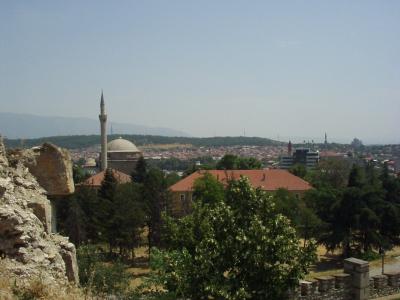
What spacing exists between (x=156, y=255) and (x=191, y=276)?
57.5 inches

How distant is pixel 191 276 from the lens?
1233 cm

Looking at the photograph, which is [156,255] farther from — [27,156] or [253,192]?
[27,156]

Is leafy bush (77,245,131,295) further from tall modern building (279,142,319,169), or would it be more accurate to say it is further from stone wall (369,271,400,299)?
tall modern building (279,142,319,169)

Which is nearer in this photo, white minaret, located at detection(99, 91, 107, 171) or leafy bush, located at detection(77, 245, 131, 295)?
leafy bush, located at detection(77, 245, 131, 295)

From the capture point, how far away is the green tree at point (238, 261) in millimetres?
12203

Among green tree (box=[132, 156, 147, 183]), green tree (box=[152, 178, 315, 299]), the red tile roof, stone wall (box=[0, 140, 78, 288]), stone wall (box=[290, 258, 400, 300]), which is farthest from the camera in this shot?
green tree (box=[132, 156, 147, 183])

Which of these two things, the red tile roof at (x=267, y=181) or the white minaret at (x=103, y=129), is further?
the white minaret at (x=103, y=129)

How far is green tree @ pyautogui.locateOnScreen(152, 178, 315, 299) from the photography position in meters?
12.2

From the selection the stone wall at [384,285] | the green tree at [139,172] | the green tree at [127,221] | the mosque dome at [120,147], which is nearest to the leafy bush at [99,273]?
the stone wall at [384,285]

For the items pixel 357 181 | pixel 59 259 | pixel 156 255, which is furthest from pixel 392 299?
pixel 357 181

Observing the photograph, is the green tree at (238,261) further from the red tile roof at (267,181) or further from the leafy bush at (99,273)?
the red tile roof at (267,181)

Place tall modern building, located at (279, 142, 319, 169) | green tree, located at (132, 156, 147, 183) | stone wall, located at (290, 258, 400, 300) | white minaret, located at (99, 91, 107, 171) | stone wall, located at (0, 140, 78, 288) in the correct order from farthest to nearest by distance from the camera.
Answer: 1. tall modern building, located at (279, 142, 319, 169)
2. white minaret, located at (99, 91, 107, 171)
3. green tree, located at (132, 156, 147, 183)
4. stone wall, located at (290, 258, 400, 300)
5. stone wall, located at (0, 140, 78, 288)

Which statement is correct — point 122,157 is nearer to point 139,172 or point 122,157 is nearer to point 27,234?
point 139,172

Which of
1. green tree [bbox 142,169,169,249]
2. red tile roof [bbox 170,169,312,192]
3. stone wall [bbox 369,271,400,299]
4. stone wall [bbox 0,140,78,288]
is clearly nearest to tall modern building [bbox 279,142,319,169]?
red tile roof [bbox 170,169,312,192]
